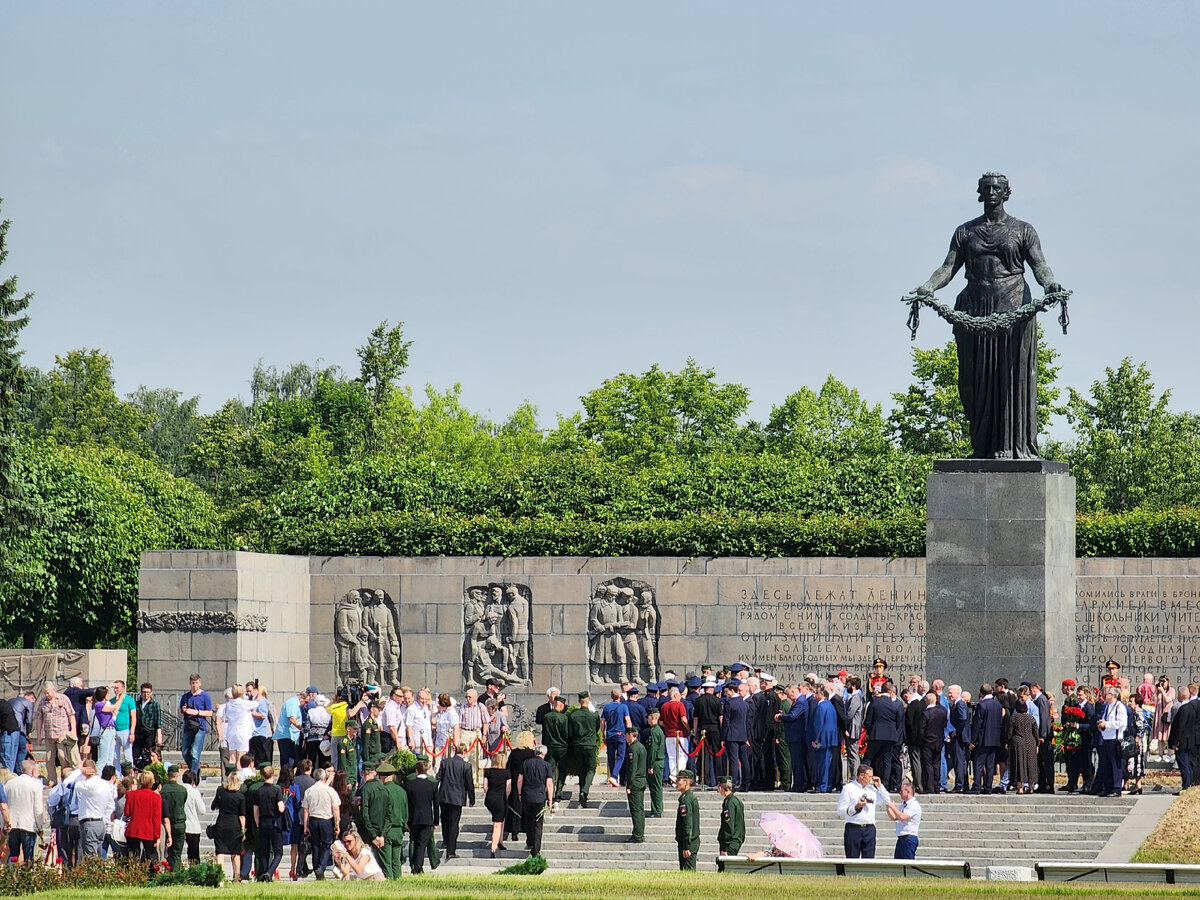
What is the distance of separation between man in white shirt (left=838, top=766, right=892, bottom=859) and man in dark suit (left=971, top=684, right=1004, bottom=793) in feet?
9.63

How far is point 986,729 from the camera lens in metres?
22.2

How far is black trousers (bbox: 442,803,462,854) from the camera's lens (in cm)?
2161

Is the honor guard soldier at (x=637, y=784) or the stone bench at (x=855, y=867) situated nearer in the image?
the stone bench at (x=855, y=867)

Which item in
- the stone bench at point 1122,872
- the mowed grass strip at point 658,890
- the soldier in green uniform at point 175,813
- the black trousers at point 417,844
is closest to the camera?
the mowed grass strip at point 658,890

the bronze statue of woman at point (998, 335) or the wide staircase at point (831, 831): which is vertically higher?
the bronze statue of woman at point (998, 335)

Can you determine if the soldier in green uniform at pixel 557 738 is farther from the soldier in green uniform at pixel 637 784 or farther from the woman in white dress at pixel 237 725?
the woman in white dress at pixel 237 725

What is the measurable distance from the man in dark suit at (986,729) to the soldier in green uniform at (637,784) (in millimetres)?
3728

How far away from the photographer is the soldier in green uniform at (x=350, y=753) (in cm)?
2305

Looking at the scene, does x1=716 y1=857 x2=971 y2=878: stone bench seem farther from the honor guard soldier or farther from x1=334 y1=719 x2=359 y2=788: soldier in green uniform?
x1=334 y1=719 x2=359 y2=788: soldier in green uniform

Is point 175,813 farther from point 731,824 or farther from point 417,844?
point 731,824

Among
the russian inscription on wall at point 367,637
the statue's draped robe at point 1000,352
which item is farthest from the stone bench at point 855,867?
the russian inscription on wall at point 367,637

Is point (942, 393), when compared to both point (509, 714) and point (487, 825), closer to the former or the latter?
point (509, 714)

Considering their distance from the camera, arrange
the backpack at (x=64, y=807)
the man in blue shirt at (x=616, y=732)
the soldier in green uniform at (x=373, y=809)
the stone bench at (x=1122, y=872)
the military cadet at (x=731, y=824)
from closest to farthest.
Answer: the stone bench at (x=1122, y=872) → the military cadet at (x=731, y=824) → the soldier in green uniform at (x=373, y=809) → the backpack at (x=64, y=807) → the man in blue shirt at (x=616, y=732)

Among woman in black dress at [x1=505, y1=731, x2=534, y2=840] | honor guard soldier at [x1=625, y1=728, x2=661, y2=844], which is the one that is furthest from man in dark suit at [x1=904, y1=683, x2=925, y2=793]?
woman in black dress at [x1=505, y1=731, x2=534, y2=840]
